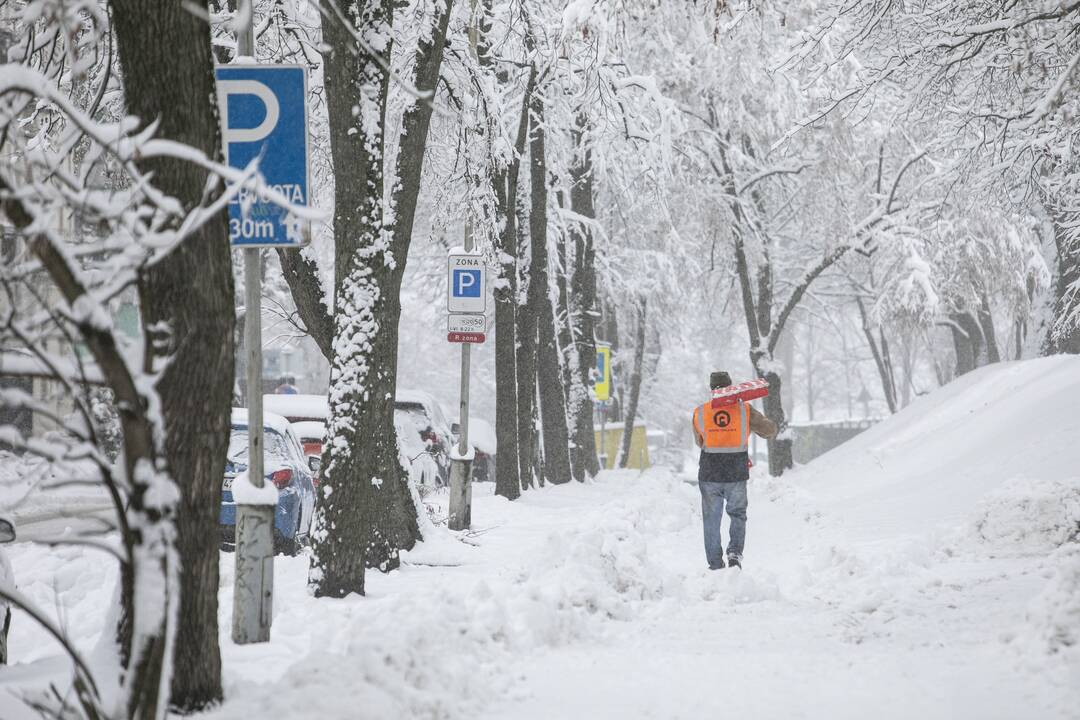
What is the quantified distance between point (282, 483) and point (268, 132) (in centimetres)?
690

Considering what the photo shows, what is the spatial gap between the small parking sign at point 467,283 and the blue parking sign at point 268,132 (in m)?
7.31

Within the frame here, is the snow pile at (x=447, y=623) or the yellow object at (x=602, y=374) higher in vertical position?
the yellow object at (x=602, y=374)

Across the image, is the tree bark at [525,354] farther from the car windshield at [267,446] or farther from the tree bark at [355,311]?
the tree bark at [355,311]

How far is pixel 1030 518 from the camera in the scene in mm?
9781

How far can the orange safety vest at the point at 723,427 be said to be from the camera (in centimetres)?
1072

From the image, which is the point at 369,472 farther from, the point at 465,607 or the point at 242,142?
the point at 242,142

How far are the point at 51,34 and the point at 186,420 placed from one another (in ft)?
5.45

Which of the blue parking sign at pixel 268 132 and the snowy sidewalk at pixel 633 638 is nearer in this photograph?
the snowy sidewalk at pixel 633 638

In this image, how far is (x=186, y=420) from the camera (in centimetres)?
430

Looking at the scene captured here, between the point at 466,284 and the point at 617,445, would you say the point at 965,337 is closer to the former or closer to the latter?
the point at 617,445

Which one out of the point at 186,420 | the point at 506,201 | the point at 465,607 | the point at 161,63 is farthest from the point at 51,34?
the point at 506,201

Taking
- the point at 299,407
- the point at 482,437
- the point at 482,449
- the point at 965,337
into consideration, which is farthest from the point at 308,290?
the point at 965,337

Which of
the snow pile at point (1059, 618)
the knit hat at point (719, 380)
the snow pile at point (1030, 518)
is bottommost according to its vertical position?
the snow pile at point (1059, 618)

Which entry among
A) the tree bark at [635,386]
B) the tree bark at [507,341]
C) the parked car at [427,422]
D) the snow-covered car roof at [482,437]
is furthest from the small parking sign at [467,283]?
the tree bark at [635,386]
